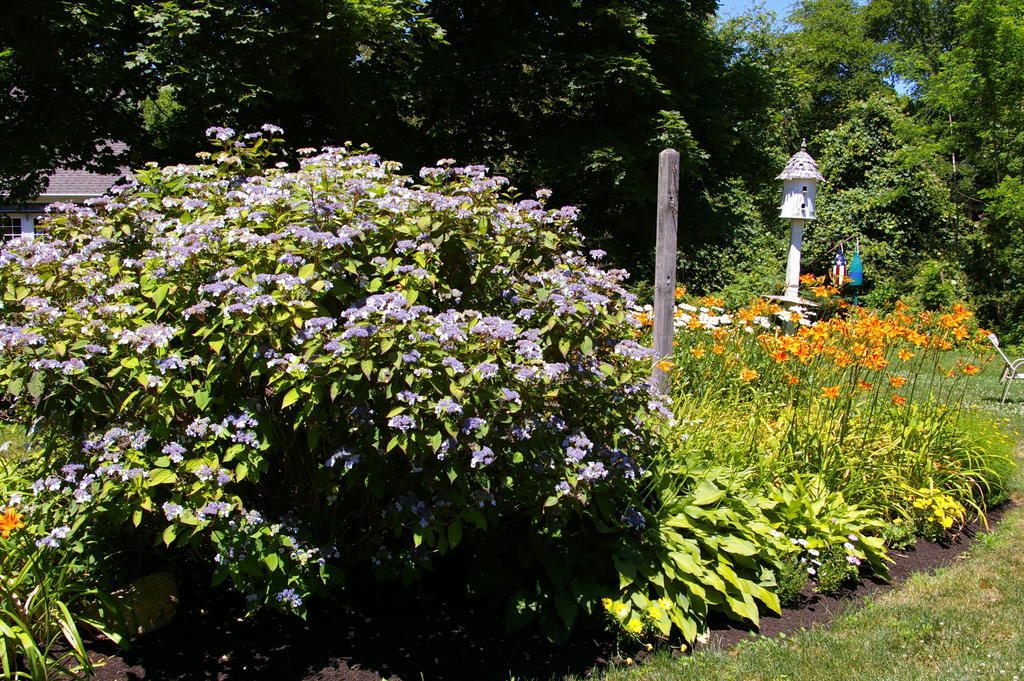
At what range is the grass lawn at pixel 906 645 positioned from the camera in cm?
288

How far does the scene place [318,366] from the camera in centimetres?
257

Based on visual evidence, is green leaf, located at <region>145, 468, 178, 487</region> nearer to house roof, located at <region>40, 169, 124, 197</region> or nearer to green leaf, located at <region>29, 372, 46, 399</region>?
green leaf, located at <region>29, 372, 46, 399</region>

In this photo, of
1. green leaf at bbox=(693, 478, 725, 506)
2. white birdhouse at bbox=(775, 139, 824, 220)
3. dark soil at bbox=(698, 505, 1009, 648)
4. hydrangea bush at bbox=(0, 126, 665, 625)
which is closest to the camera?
hydrangea bush at bbox=(0, 126, 665, 625)

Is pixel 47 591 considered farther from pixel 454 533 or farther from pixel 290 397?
pixel 454 533

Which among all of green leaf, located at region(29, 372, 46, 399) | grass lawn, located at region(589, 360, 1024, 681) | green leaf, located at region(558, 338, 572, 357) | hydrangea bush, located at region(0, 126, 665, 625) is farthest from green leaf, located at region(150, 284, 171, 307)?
grass lawn, located at region(589, 360, 1024, 681)

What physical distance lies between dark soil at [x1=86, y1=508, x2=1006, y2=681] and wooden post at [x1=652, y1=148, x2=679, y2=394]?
5.49 ft

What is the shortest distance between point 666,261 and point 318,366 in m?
2.61

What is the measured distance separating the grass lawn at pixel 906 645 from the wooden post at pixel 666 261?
5.38 feet

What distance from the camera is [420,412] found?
2580 mm

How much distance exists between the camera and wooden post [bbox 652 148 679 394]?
4508 mm

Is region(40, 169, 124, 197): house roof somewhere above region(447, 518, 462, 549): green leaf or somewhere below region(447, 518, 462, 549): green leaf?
above

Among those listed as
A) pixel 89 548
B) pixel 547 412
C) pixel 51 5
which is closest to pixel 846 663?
pixel 547 412

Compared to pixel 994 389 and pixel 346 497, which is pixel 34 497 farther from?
pixel 994 389

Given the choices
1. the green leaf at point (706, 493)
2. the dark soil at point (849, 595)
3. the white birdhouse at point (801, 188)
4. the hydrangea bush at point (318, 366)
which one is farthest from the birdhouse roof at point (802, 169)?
the hydrangea bush at point (318, 366)
